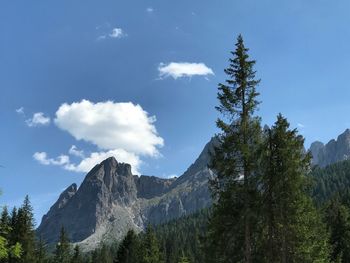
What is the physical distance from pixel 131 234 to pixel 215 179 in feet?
130

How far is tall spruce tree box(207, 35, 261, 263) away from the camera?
88.4 feet

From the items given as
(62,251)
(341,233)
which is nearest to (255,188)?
(341,233)

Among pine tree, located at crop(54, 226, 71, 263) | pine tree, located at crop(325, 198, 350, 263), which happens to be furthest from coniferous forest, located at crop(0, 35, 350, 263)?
pine tree, located at crop(54, 226, 71, 263)

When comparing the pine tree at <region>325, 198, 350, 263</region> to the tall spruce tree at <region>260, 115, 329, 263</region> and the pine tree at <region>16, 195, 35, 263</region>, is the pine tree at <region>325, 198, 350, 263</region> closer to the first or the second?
the tall spruce tree at <region>260, 115, 329, 263</region>

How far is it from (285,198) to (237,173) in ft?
13.6

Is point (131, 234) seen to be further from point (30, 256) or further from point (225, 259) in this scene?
point (225, 259)

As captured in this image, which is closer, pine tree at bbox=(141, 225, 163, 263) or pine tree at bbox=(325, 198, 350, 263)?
pine tree at bbox=(325, 198, 350, 263)

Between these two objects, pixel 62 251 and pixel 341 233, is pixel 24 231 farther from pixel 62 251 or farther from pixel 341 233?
pixel 62 251

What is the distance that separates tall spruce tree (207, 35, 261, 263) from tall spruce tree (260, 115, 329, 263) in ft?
4.09

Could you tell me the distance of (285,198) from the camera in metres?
29.3

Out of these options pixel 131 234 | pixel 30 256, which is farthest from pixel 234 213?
pixel 131 234

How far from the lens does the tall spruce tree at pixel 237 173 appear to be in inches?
1061

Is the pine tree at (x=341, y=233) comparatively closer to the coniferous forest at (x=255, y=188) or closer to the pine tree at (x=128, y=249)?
the coniferous forest at (x=255, y=188)

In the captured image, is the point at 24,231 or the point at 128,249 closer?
the point at 24,231
